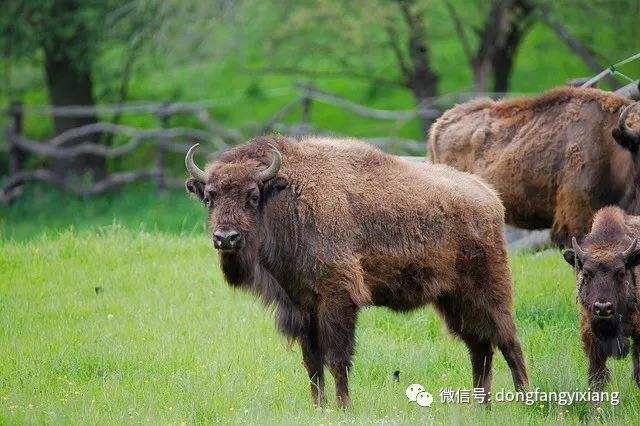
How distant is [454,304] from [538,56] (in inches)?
749

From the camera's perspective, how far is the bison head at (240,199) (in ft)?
26.3

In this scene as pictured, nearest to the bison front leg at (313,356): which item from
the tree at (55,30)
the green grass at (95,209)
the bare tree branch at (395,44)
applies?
the green grass at (95,209)

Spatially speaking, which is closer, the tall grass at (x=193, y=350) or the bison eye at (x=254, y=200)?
the tall grass at (x=193, y=350)

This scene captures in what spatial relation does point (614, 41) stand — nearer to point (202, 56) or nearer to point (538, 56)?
point (538, 56)

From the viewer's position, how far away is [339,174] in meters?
8.62

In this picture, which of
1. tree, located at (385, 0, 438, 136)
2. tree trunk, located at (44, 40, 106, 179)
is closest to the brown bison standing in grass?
tree, located at (385, 0, 438, 136)

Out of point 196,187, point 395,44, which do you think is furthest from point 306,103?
point 196,187

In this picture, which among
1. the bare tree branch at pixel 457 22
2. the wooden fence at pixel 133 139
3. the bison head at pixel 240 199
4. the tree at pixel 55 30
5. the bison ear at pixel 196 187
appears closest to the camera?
the bison head at pixel 240 199

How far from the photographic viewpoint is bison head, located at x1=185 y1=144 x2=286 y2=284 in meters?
8.03

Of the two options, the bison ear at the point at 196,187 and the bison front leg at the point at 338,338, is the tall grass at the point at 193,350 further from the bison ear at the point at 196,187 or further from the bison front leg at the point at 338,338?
the bison ear at the point at 196,187

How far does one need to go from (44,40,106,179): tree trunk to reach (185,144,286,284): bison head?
16.7 meters

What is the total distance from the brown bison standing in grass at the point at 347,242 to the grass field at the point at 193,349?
543 millimetres

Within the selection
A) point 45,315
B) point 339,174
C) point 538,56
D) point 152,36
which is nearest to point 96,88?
point 152,36

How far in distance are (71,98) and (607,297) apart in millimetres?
18822
